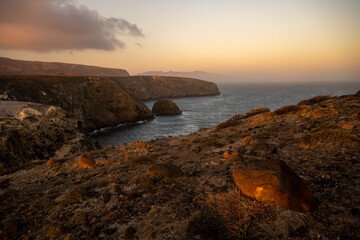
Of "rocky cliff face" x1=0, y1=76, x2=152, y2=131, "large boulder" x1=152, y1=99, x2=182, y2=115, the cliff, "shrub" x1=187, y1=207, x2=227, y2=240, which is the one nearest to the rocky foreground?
"shrub" x1=187, y1=207, x2=227, y2=240

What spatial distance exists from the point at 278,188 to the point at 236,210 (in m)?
0.75

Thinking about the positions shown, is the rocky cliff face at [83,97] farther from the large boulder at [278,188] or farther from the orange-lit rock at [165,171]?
the large boulder at [278,188]

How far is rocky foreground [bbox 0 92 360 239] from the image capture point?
2.61 metres

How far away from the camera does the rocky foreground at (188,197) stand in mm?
2607

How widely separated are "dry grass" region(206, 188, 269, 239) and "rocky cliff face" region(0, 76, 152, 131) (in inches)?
1080

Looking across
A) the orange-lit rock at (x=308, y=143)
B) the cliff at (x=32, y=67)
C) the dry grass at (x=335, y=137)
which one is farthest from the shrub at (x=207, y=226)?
the cliff at (x=32, y=67)

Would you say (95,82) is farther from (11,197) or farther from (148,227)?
(148,227)

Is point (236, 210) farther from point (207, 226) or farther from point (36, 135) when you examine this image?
point (36, 135)

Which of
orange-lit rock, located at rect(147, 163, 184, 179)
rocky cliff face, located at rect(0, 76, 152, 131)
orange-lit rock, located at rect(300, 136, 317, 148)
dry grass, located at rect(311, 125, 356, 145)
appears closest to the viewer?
A: orange-lit rock, located at rect(147, 163, 184, 179)

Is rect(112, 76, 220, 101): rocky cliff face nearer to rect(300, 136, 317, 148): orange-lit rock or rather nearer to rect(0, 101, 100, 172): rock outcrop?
rect(0, 101, 100, 172): rock outcrop

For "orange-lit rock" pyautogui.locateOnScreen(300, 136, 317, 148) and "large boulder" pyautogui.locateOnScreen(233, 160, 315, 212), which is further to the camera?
"orange-lit rock" pyautogui.locateOnScreen(300, 136, 317, 148)

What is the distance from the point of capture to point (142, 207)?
3.45 metres

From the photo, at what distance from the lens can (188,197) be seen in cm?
364

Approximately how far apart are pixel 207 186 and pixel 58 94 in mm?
32076
